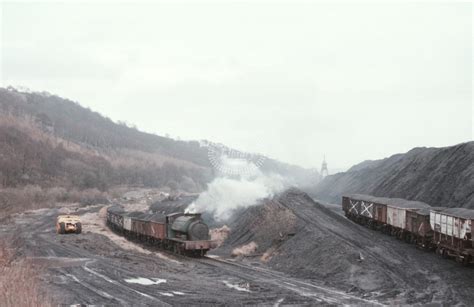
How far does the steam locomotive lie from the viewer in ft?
114

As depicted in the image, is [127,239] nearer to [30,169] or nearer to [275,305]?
[275,305]

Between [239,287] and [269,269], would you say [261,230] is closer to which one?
[269,269]

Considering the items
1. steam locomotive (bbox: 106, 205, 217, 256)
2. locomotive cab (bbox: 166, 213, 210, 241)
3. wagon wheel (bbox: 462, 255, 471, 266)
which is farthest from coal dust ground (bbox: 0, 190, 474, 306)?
locomotive cab (bbox: 166, 213, 210, 241)

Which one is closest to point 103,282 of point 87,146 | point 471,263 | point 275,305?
point 275,305

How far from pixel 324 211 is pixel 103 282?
26.5m

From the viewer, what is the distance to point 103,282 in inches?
963

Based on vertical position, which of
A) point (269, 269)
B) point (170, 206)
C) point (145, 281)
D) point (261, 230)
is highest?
point (170, 206)

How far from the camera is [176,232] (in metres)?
36.6

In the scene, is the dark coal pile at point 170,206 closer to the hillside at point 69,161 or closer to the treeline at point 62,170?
the hillside at point 69,161

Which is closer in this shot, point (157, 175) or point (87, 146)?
point (157, 175)

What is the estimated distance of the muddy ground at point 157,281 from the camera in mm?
21062

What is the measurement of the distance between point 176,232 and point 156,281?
1174cm

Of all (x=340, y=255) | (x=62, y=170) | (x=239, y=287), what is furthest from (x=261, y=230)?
(x=62, y=170)

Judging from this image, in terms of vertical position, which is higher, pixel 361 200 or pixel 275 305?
pixel 361 200
